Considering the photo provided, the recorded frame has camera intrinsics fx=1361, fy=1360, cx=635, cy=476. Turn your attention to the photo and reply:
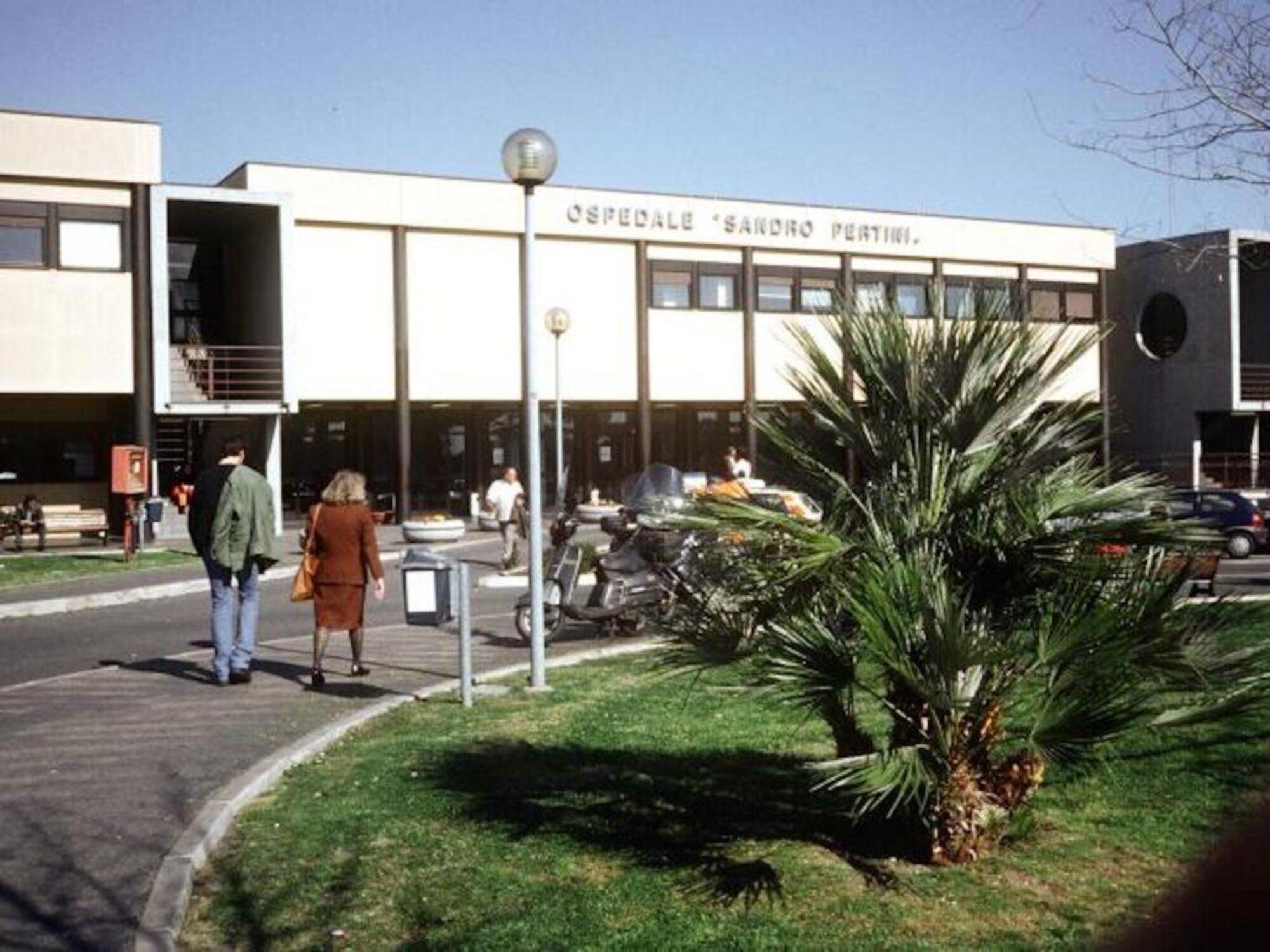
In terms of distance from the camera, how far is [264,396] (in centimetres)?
3059

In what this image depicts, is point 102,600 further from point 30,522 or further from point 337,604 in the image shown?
point 30,522

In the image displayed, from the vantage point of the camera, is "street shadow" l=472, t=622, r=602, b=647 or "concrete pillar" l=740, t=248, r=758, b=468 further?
"concrete pillar" l=740, t=248, r=758, b=468

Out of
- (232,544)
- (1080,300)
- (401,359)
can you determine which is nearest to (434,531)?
(401,359)

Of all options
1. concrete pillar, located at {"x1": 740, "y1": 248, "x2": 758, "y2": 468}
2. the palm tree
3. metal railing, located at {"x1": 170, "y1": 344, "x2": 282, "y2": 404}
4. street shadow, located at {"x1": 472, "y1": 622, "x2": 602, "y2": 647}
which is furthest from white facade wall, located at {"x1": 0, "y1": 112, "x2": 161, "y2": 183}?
the palm tree

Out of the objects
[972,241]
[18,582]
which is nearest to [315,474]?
[18,582]

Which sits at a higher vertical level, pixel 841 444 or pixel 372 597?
pixel 841 444

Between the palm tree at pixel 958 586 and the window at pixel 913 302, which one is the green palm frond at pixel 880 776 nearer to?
the palm tree at pixel 958 586

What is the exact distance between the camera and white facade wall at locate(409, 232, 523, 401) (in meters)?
35.0

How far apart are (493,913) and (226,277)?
33148 millimetres

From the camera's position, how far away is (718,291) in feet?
130

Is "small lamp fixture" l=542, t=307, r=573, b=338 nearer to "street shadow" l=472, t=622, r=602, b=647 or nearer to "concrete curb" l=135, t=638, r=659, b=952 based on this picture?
"street shadow" l=472, t=622, r=602, b=647

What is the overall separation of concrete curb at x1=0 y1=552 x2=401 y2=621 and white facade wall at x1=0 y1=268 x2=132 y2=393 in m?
9.81

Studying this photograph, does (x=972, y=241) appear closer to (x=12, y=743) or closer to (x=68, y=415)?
(x=68, y=415)

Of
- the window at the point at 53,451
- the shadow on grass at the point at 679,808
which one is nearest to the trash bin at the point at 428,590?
the shadow on grass at the point at 679,808
